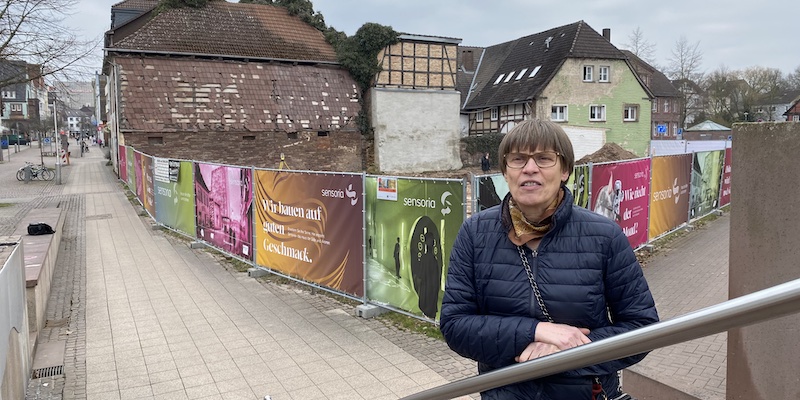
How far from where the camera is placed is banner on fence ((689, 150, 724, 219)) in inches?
539

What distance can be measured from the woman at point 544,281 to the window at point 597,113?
43.3 m

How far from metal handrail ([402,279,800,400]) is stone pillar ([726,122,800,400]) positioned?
2.02 meters

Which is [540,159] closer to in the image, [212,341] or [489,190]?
[489,190]

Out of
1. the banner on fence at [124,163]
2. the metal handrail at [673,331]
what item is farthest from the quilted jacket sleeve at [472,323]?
the banner on fence at [124,163]

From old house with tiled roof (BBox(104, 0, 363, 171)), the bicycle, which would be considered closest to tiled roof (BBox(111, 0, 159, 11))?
old house with tiled roof (BBox(104, 0, 363, 171))

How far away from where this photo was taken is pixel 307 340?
6.38 m

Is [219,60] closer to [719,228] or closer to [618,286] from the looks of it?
[719,228]

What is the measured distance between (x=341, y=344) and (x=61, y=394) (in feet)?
8.55

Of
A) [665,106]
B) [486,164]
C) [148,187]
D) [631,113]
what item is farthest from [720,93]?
[148,187]

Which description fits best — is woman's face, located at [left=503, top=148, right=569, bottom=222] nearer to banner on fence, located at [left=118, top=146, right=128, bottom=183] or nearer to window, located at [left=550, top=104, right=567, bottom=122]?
banner on fence, located at [left=118, top=146, right=128, bottom=183]

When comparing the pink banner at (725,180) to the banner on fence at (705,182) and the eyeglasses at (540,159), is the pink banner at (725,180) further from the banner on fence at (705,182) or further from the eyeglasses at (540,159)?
the eyeglasses at (540,159)

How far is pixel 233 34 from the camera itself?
32969 millimetres

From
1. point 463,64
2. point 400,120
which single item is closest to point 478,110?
point 463,64

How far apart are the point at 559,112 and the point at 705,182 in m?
28.5
